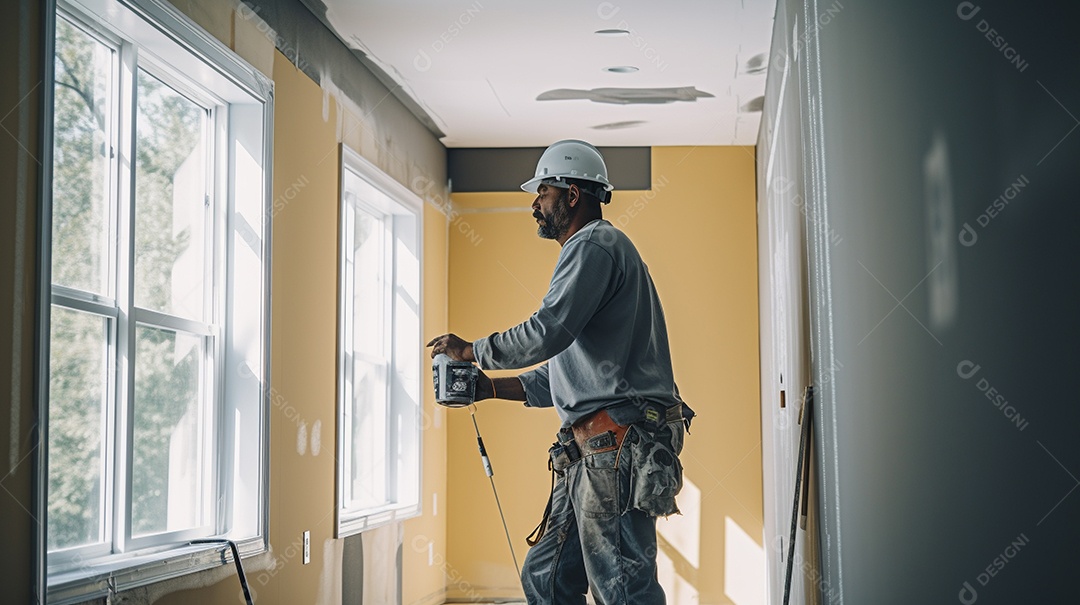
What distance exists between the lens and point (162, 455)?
11.5 ft

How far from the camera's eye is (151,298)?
3.47 m

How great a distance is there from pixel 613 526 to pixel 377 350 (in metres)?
3.20

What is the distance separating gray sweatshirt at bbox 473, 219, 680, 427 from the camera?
9.43 feet

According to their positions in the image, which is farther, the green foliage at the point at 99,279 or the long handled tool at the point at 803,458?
the long handled tool at the point at 803,458

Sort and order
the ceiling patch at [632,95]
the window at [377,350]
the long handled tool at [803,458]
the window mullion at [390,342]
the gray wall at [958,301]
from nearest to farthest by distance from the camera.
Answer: the gray wall at [958,301]
the long handled tool at [803,458]
the window at [377,350]
the ceiling patch at [632,95]
the window mullion at [390,342]

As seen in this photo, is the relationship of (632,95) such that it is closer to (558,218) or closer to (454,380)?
(558,218)

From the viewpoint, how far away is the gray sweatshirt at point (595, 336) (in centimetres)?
287

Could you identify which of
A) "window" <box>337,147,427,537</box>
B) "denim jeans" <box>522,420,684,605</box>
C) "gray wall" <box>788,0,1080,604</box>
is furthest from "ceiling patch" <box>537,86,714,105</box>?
"gray wall" <box>788,0,1080,604</box>

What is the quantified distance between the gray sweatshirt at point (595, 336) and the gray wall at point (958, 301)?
2.07ft

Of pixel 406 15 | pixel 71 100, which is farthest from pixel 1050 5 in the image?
pixel 406 15

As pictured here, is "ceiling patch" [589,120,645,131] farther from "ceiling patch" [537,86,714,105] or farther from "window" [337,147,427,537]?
"window" [337,147,427,537]

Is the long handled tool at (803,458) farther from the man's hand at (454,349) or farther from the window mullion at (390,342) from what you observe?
the window mullion at (390,342)

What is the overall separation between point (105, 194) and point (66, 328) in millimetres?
432

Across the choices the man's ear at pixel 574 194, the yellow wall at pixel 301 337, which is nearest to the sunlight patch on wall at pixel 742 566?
the yellow wall at pixel 301 337
